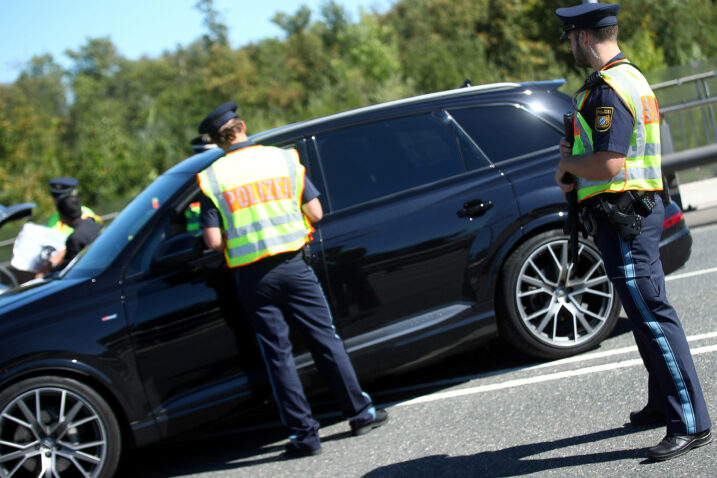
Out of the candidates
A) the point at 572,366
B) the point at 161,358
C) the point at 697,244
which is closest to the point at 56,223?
the point at 161,358

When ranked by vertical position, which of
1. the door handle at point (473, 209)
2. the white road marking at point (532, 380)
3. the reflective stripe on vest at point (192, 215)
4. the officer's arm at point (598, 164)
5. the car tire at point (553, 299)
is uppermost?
the reflective stripe on vest at point (192, 215)

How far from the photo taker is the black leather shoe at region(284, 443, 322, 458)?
4520 mm

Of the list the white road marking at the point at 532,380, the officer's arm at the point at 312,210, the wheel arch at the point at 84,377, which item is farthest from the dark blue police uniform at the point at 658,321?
the wheel arch at the point at 84,377

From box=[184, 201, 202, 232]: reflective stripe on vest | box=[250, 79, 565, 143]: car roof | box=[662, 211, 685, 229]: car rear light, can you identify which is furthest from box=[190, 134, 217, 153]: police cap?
box=[662, 211, 685, 229]: car rear light

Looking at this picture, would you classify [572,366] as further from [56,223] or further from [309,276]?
[56,223]

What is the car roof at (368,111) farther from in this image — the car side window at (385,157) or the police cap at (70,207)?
the police cap at (70,207)

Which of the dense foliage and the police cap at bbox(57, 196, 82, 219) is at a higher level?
the dense foliage

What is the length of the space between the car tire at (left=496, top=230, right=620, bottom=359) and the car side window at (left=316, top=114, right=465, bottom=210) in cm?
72

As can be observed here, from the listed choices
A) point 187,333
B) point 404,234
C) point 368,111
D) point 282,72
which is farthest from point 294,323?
point 282,72

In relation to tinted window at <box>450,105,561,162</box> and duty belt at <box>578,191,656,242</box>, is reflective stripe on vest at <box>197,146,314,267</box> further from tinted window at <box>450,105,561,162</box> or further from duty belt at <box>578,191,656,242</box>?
duty belt at <box>578,191,656,242</box>

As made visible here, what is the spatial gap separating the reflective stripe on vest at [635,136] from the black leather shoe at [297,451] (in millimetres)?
2087

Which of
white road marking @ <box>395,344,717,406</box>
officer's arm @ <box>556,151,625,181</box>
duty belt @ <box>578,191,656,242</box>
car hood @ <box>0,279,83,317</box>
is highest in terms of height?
car hood @ <box>0,279,83,317</box>

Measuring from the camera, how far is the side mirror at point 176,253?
4.51 meters

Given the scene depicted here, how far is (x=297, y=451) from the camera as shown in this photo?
15.0 ft
